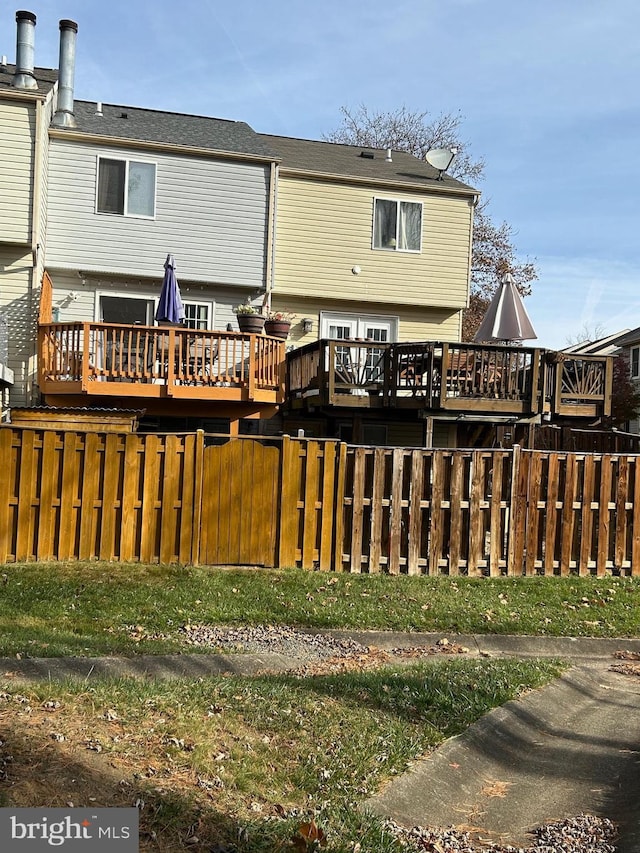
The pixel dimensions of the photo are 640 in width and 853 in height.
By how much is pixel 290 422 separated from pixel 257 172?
6002mm

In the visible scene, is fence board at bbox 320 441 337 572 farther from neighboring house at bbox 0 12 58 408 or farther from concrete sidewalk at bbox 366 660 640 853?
neighboring house at bbox 0 12 58 408

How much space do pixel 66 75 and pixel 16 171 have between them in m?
4.40

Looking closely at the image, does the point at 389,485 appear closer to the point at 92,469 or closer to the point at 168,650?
the point at 92,469

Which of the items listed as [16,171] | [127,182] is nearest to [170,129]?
[127,182]

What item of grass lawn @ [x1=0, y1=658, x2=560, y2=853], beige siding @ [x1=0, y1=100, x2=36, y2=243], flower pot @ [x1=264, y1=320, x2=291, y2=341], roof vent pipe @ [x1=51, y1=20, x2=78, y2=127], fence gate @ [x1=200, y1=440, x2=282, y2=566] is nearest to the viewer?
grass lawn @ [x1=0, y1=658, x2=560, y2=853]

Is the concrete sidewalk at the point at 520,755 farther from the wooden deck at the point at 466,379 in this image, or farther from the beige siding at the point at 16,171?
the beige siding at the point at 16,171

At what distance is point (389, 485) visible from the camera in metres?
11.5

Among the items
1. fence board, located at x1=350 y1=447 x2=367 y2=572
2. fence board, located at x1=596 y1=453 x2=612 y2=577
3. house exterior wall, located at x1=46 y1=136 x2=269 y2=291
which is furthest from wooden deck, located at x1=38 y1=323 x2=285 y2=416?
fence board, located at x1=596 y1=453 x2=612 y2=577

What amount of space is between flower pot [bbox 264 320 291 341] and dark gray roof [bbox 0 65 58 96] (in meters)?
6.64

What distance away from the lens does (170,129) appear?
20.9 m

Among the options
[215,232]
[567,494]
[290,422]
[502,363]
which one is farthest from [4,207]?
[567,494]

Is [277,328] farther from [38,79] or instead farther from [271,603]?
[271,603]

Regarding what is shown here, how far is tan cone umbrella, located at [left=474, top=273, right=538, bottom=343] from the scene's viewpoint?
18.4 meters

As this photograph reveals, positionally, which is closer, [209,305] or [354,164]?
[209,305]
